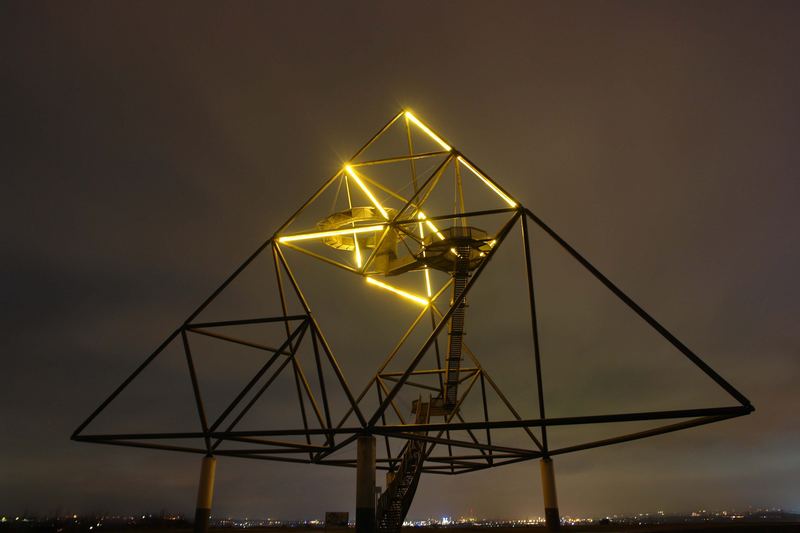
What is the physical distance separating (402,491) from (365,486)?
10.2 metres

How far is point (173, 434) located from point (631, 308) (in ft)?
57.5

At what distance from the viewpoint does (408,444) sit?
26.8m

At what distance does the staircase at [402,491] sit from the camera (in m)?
24.5

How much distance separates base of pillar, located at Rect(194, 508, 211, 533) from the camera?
2083 centimetres

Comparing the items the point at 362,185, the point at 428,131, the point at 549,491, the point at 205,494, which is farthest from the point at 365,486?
the point at 428,131

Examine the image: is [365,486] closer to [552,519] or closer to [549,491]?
[552,519]

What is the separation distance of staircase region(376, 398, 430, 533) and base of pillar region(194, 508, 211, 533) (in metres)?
7.76

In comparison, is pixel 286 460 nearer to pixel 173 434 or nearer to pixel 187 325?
pixel 173 434

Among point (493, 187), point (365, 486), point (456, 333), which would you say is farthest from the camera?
point (456, 333)

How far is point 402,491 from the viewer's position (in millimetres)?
25641

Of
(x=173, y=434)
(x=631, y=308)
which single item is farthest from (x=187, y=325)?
(x=631, y=308)

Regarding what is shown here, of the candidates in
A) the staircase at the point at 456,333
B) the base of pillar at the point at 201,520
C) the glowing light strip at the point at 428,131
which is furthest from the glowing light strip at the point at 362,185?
the base of pillar at the point at 201,520

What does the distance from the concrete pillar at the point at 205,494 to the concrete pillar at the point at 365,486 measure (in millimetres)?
8469

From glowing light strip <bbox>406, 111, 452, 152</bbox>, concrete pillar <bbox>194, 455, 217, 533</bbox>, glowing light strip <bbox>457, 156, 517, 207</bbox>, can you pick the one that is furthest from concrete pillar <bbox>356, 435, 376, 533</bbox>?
glowing light strip <bbox>406, 111, 452, 152</bbox>
